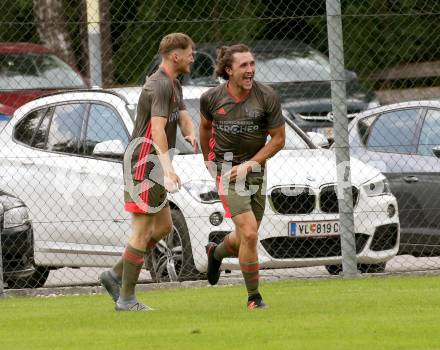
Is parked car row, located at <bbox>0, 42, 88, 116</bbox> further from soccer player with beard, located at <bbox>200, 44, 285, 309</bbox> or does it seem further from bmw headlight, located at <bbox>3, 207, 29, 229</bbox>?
soccer player with beard, located at <bbox>200, 44, 285, 309</bbox>

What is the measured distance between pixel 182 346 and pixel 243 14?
603 inches

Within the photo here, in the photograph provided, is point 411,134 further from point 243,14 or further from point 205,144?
point 243,14

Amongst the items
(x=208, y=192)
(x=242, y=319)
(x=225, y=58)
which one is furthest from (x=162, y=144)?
(x=208, y=192)

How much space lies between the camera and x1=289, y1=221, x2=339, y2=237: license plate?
13.8m

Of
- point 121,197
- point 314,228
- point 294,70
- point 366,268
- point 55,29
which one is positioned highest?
point 121,197

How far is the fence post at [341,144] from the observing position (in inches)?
550

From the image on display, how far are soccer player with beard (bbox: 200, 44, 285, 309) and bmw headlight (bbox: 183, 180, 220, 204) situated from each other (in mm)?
2132

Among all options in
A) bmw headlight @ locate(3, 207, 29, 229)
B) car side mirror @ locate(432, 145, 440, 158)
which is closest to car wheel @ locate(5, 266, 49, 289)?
bmw headlight @ locate(3, 207, 29, 229)

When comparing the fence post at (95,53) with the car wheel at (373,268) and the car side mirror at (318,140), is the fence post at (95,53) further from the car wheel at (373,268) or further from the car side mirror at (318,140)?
the car wheel at (373,268)

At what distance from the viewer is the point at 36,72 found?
21016 millimetres

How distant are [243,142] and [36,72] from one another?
9921 mm

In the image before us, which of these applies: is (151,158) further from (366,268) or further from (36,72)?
(36,72)

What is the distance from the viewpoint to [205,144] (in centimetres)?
1173

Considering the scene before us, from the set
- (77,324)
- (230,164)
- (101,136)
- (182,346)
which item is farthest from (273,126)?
(101,136)
